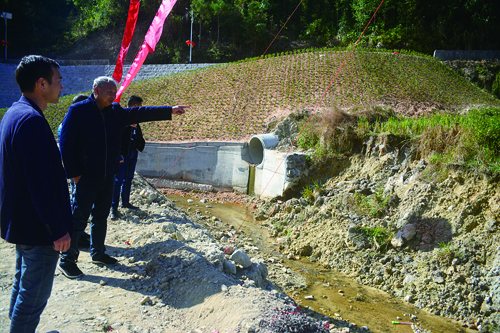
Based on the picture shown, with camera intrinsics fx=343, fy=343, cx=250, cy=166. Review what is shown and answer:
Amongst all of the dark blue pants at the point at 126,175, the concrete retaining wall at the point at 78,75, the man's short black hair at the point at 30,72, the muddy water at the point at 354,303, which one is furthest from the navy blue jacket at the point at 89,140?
the concrete retaining wall at the point at 78,75

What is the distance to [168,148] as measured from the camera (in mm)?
12320

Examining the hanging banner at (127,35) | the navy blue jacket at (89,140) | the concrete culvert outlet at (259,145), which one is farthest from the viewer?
the concrete culvert outlet at (259,145)

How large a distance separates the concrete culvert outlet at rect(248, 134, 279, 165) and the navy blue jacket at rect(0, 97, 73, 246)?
27.7ft

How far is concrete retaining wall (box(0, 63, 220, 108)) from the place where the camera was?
23000 mm

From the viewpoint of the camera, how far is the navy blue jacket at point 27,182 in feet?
6.47

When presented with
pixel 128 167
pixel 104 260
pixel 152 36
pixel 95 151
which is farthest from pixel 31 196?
pixel 152 36

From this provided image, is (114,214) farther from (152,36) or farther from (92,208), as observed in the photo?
(152,36)

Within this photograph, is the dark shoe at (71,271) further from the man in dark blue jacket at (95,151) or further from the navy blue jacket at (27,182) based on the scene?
the navy blue jacket at (27,182)

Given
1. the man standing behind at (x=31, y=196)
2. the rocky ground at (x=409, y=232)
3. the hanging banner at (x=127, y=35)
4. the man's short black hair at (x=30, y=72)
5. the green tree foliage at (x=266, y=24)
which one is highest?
the green tree foliage at (x=266, y=24)

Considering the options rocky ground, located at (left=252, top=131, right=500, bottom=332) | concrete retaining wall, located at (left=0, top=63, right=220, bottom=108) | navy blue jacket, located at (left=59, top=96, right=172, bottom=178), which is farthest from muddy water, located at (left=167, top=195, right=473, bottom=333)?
concrete retaining wall, located at (left=0, top=63, right=220, bottom=108)

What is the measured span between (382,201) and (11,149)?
582 centimetres

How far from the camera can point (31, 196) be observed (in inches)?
77.9

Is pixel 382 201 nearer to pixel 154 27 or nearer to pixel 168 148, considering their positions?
pixel 154 27

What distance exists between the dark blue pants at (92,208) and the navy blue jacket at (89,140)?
0.12m
